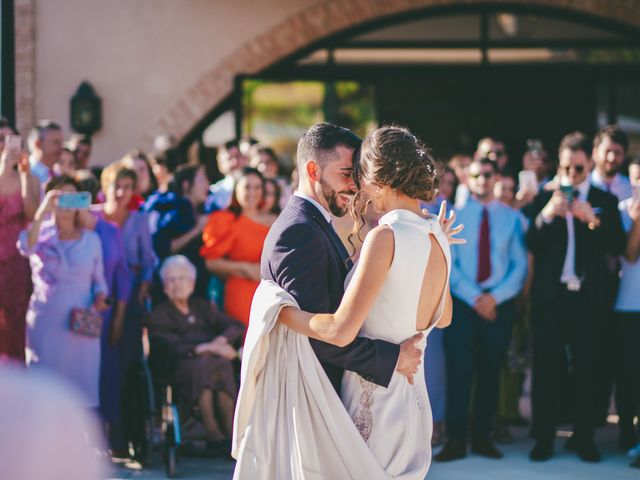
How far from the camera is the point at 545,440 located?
7465mm

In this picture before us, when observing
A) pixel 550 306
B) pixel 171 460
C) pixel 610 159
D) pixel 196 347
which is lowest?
pixel 171 460

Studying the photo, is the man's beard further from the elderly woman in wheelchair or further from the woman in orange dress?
the woman in orange dress

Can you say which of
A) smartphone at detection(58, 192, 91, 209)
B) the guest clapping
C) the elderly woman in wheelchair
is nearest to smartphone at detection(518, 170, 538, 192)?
the guest clapping

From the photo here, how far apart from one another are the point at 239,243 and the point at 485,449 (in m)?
2.27

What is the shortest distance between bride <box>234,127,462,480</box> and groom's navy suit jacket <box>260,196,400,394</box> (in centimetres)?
5

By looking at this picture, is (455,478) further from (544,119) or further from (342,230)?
(544,119)

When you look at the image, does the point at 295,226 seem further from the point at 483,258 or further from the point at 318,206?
the point at 483,258

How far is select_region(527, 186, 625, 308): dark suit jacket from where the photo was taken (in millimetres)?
7531

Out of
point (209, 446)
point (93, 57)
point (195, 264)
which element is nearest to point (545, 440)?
point (209, 446)

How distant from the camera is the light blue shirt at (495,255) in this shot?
772 cm

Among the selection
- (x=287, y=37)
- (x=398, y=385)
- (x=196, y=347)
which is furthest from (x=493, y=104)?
(x=398, y=385)

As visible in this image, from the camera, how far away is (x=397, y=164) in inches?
139

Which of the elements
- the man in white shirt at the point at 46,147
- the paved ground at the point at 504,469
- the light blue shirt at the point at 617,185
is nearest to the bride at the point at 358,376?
the paved ground at the point at 504,469

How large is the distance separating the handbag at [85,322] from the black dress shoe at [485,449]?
273cm
